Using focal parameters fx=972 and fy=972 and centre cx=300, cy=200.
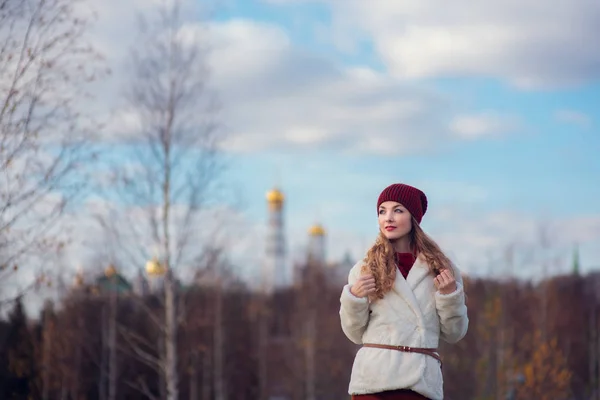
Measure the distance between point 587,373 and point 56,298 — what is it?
19939 mm

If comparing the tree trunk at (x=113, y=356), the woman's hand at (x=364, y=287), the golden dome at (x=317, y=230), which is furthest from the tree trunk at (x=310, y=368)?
the golden dome at (x=317, y=230)

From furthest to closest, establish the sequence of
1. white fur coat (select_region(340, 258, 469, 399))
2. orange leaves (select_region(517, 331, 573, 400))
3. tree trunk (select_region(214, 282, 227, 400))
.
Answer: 1. tree trunk (select_region(214, 282, 227, 400))
2. orange leaves (select_region(517, 331, 573, 400))
3. white fur coat (select_region(340, 258, 469, 399))

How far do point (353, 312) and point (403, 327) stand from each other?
0.22 metres

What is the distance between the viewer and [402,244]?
439 centimetres

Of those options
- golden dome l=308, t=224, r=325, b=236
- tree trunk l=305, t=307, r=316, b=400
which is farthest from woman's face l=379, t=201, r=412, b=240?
golden dome l=308, t=224, r=325, b=236

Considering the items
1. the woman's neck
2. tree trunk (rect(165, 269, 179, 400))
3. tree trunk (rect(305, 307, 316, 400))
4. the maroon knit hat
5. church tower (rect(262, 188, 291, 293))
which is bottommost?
tree trunk (rect(305, 307, 316, 400))

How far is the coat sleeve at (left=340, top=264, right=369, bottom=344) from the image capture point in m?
4.12

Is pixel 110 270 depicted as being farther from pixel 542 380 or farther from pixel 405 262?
pixel 405 262

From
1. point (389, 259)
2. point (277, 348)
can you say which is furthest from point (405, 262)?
point (277, 348)

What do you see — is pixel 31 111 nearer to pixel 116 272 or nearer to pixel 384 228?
pixel 384 228

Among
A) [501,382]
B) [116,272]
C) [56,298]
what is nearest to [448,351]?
[501,382]

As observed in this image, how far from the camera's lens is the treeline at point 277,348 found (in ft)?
77.2

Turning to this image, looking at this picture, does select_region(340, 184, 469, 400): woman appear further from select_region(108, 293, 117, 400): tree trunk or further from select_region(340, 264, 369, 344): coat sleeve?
select_region(108, 293, 117, 400): tree trunk

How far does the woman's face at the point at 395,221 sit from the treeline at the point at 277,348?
15.5 metres
